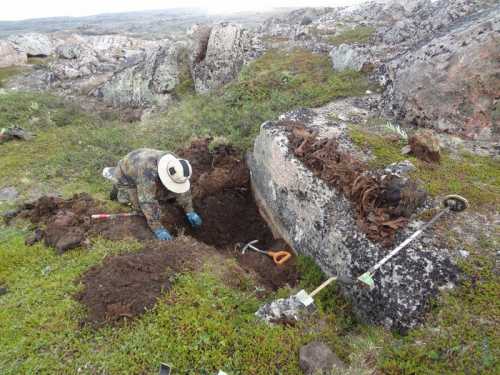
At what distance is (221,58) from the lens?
16578mm

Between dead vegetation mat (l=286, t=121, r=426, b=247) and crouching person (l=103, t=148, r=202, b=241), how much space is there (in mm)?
2432

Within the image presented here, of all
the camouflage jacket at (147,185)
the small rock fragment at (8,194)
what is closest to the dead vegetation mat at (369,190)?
the camouflage jacket at (147,185)

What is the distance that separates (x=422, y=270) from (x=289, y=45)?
16.6m

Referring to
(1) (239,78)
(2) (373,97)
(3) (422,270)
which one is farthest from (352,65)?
(3) (422,270)

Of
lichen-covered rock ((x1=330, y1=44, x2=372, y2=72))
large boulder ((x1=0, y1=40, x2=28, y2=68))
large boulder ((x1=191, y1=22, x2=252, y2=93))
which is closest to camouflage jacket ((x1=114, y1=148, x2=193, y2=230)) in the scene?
lichen-covered rock ((x1=330, y1=44, x2=372, y2=72))

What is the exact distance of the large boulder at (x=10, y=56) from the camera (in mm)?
28922

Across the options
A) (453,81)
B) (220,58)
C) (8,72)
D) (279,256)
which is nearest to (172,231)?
(279,256)

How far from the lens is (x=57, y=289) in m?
5.57

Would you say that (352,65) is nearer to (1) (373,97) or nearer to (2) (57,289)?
(1) (373,97)

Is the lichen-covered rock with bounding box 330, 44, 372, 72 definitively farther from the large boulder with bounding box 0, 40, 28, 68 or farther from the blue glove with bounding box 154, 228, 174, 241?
the large boulder with bounding box 0, 40, 28, 68

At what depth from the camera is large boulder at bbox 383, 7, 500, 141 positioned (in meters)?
7.61

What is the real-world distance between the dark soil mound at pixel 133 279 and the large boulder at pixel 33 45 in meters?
35.2

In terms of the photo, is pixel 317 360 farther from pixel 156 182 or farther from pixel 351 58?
pixel 351 58

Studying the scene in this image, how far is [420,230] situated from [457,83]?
15.8 ft
